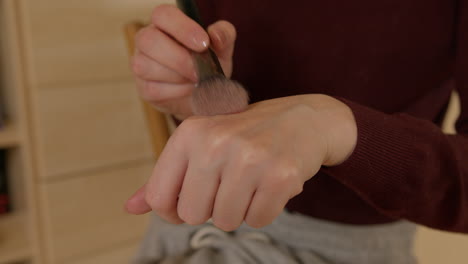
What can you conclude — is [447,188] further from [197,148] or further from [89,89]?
[89,89]

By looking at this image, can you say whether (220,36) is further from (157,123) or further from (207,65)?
(157,123)

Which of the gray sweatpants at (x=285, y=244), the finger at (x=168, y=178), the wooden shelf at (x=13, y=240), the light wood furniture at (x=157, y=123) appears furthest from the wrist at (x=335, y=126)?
the wooden shelf at (x=13, y=240)

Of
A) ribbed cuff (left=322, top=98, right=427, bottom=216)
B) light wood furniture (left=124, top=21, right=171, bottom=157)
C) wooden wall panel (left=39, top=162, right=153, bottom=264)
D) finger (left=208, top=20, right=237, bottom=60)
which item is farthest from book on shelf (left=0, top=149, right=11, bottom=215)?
ribbed cuff (left=322, top=98, right=427, bottom=216)

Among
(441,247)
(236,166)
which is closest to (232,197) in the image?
(236,166)

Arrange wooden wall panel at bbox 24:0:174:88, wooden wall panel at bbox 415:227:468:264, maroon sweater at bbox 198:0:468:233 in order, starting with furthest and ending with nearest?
wooden wall panel at bbox 24:0:174:88 < wooden wall panel at bbox 415:227:468:264 < maroon sweater at bbox 198:0:468:233

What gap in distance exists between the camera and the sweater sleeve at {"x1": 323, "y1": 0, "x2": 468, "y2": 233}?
0.32 meters

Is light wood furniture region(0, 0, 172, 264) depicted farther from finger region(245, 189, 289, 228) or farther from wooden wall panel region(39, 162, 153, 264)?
finger region(245, 189, 289, 228)

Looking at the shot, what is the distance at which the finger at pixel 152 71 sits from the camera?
41cm

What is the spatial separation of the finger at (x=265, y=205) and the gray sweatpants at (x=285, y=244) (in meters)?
0.23

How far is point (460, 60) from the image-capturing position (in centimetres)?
46

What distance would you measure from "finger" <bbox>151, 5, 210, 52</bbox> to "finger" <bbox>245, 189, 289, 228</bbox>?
0.14 m

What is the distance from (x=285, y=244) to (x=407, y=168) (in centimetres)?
23

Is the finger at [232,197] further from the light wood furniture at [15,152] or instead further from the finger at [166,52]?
the light wood furniture at [15,152]

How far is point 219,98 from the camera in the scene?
28 cm
